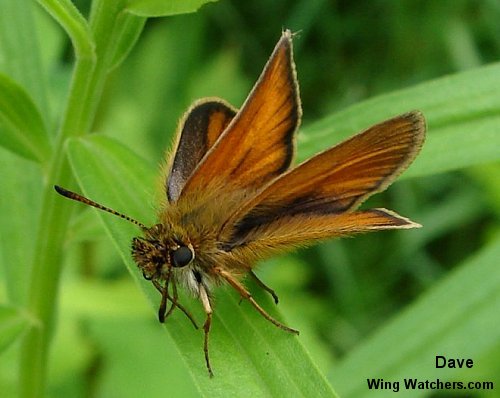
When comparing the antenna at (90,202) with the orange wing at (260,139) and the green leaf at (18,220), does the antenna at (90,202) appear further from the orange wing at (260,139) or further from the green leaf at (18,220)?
the green leaf at (18,220)

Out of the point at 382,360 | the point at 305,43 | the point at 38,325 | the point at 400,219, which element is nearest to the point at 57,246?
the point at 38,325

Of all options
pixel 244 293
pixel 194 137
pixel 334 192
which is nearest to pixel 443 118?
pixel 334 192

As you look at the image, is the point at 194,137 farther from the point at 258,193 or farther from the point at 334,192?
the point at 334,192

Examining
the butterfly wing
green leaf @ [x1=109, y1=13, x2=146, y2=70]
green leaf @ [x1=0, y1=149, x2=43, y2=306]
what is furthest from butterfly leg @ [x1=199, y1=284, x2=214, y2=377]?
green leaf @ [x1=0, y1=149, x2=43, y2=306]

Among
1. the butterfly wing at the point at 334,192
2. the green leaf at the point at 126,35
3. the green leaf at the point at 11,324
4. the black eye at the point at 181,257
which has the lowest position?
the green leaf at the point at 11,324

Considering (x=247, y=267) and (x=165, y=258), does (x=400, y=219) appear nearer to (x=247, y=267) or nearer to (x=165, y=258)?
(x=247, y=267)

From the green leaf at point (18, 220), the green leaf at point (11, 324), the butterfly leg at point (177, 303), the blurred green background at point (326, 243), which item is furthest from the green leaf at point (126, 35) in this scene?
the blurred green background at point (326, 243)
